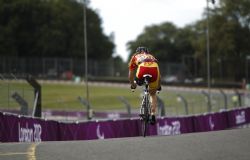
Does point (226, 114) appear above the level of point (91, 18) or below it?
below

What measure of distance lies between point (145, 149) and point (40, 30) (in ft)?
302

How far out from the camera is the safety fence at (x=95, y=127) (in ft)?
54.1

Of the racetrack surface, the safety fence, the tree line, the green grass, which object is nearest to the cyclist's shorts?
the racetrack surface

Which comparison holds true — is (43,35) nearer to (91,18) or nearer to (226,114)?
(91,18)

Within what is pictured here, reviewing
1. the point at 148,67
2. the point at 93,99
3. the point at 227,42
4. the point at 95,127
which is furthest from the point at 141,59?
the point at 227,42

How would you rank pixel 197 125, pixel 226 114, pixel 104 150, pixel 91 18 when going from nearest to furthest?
pixel 104 150, pixel 197 125, pixel 226 114, pixel 91 18

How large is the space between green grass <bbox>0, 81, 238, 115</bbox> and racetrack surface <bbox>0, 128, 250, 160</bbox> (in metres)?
8.02

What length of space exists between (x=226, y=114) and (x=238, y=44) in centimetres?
7089

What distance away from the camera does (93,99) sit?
198 ft

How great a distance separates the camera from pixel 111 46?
120 m

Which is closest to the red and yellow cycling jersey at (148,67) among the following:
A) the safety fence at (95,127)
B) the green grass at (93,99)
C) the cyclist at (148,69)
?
the cyclist at (148,69)

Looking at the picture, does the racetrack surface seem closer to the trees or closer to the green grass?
the green grass

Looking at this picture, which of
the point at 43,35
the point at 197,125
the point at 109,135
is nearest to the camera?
the point at 109,135

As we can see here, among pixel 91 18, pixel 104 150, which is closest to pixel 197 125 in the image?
pixel 104 150
